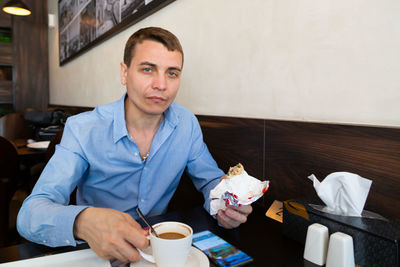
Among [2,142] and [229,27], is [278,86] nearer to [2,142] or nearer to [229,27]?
[229,27]

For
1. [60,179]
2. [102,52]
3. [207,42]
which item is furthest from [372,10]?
[102,52]

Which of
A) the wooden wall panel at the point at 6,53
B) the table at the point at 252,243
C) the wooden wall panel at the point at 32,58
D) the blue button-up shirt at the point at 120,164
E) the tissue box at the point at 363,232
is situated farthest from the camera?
the wooden wall panel at the point at 32,58

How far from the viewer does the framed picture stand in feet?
6.48

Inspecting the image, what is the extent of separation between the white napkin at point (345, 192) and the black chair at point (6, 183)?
159 centimetres

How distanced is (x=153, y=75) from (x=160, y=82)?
45mm

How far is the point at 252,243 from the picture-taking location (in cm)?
75

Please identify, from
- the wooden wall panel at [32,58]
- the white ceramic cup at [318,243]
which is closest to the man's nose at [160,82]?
the white ceramic cup at [318,243]

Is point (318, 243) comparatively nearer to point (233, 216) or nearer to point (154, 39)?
point (233, 216)

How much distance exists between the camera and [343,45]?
873 mm

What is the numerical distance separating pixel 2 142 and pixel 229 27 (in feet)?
4.52

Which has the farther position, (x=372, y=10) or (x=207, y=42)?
(x=207, y=42)

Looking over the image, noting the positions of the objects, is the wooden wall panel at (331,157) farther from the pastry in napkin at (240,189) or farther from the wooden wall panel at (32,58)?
the wooden wall panel at (32,58)

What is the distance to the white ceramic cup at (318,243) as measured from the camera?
634 millimetres

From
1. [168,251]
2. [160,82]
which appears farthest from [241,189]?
[160,82]
